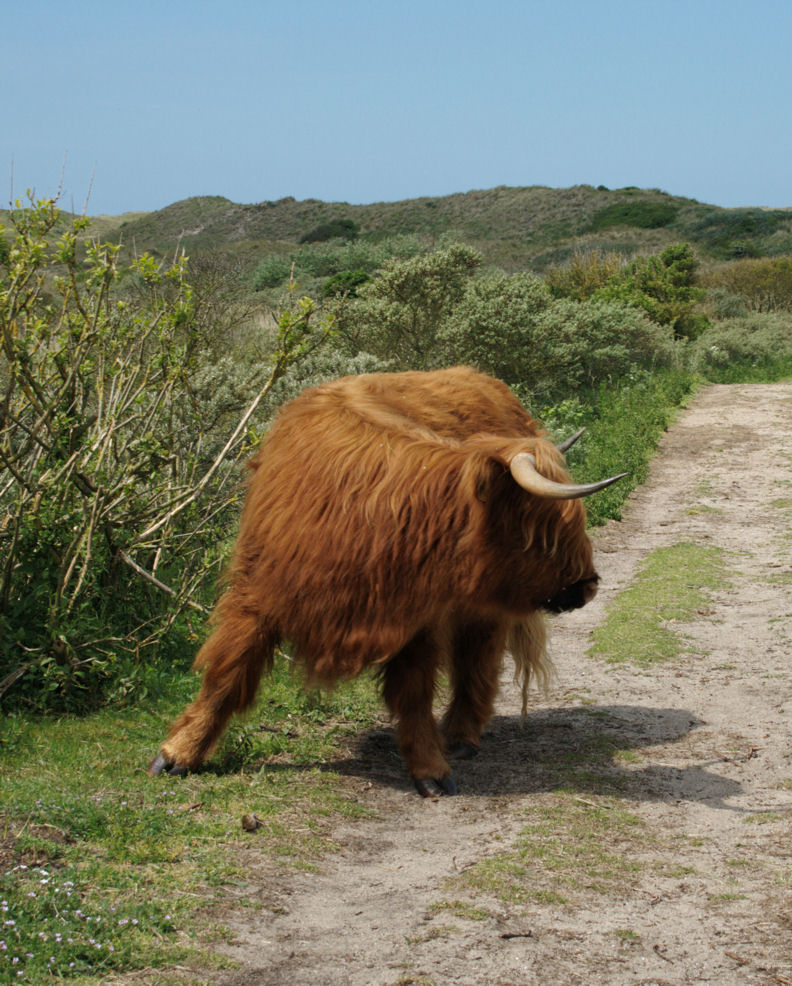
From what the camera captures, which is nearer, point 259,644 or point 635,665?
point 259,644

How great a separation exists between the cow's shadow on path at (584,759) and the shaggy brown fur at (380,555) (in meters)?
0.38

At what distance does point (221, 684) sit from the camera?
451cm

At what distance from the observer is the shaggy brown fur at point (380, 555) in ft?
13.5

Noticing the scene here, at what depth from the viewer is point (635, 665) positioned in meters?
6.60

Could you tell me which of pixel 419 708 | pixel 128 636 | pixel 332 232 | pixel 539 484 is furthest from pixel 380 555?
pixel 332 232

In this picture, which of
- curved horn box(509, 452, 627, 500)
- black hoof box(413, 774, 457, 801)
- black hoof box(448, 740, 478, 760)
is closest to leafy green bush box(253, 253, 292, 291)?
black hoof box(448, 740, 478, 760)

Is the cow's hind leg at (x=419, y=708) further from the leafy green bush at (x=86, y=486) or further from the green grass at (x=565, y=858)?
the leafy green bush at (x=86, y=486)

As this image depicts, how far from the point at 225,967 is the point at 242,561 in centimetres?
200

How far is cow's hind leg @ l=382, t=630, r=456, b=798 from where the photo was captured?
4516 mm

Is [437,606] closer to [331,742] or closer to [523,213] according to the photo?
[331,742]

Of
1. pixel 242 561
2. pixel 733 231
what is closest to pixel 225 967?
pixel 242 561

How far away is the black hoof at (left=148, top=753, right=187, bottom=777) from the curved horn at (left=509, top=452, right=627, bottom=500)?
77.5 inches

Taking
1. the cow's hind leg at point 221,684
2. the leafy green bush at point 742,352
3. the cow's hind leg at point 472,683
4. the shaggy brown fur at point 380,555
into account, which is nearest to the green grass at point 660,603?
the cow's hind leg at point 472,683

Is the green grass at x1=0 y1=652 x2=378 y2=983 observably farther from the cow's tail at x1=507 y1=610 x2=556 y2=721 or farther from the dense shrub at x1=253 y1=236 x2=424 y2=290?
the dense shrub at x1=253 y1=236 x2=424 y2=290
